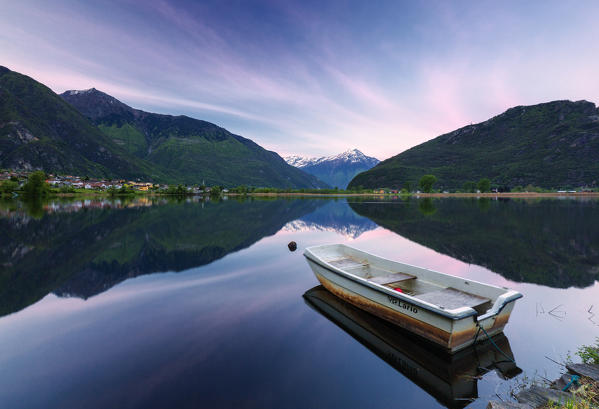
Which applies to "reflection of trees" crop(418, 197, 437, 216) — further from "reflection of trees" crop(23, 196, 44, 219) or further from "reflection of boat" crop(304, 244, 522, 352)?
"reflection of trees" crop(23, 196, 44, 219)

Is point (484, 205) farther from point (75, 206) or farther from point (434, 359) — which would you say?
point (75, 206)

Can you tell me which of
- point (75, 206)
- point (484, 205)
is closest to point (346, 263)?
point (484, 205)

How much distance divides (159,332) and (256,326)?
3795 mm

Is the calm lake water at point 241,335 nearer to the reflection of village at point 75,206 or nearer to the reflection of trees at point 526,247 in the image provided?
the reflection of trees at point 526,247

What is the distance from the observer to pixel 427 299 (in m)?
10.8

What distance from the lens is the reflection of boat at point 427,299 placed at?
8820 millimetres

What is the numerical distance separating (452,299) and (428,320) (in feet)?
7.51

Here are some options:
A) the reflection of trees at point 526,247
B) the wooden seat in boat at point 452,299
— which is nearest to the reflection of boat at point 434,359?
the wooden seat in boat at point 452,299

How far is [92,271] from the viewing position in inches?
A: 740

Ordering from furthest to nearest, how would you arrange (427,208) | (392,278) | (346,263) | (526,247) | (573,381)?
(427,208) → (526,247) → (346,263) → (392,278) → (573,381)

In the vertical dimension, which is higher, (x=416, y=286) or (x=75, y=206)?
(x=416, y=286)

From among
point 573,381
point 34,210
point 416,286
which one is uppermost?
point 416,286

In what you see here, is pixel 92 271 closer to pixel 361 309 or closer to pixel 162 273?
pixel 162 273

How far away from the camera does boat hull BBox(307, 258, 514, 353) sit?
8.72 metres
